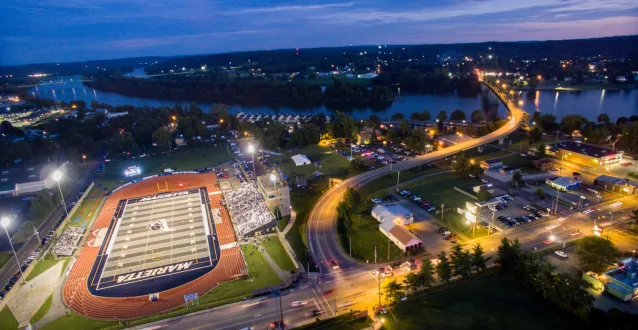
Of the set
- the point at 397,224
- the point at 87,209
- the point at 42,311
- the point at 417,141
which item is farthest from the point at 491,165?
the point at 87,209

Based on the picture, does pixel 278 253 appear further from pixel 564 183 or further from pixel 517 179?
pixel 564 183

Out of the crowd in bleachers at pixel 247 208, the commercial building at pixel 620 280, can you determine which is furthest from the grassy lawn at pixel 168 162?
the commercial building at pixel 620 280

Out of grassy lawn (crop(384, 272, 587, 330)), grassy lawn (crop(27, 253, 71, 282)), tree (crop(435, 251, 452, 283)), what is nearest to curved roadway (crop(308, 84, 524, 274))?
tree (crop(435, 251, 452, 283))

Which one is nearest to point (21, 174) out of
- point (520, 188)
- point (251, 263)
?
point (251, 263)

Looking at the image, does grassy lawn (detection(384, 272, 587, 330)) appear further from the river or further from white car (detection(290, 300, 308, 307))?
the river

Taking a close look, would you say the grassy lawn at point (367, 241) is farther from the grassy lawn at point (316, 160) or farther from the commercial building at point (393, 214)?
the grassy lawn at point (316, 160)

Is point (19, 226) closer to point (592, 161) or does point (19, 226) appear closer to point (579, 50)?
point (592, 161)
